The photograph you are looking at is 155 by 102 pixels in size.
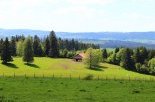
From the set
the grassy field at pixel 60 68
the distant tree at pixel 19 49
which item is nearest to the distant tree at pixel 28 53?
the grassy field at pixel 60 68

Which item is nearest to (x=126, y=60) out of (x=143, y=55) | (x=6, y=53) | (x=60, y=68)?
(x=143, y=55)

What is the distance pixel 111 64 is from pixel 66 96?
394ft

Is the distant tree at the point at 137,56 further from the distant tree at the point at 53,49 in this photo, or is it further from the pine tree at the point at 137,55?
the distant tree at the point at 53,49

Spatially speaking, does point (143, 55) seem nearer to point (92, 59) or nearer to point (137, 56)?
point (137, 56)

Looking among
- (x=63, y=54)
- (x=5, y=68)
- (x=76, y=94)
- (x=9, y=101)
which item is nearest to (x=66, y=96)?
(x=76, y=94)

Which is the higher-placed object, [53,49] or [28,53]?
[53,49]

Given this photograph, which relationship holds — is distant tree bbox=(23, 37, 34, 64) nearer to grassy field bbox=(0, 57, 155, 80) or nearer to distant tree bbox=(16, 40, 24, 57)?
grassy field bbox=(0, 57, 155, 80)

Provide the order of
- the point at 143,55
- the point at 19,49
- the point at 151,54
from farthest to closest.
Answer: the point at 151,54 < the point at 143,55 < the point at 19,49

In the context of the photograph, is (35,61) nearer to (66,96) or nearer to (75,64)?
(75,64)

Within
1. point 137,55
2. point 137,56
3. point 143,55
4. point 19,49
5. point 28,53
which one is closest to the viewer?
point 28,53

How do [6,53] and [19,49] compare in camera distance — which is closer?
[6,53]

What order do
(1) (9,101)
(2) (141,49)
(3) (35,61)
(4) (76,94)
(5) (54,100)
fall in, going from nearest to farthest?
(1) (9,101) → (5) (54,100) → (4) (76,94) → (3) (35,61) → (2) (141,49)

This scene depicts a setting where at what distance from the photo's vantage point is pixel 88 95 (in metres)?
37.8

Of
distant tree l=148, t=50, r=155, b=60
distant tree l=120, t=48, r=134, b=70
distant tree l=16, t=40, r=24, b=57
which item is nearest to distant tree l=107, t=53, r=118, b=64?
distant tree l=120, t=48, r=134, b=70
